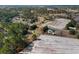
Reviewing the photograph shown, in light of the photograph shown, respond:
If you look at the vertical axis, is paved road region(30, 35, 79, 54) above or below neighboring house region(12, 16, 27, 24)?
below

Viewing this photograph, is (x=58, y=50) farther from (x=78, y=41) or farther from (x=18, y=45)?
(x=18, y=45)

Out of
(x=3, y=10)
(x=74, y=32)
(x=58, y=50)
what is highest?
(x=3, y=10)

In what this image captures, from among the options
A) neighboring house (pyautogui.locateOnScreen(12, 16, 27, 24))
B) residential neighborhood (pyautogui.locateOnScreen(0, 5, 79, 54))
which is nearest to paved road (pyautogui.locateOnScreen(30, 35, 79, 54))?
residential neighborhood (pyautogui.locateOnScreen(0, 5, 79, 54))

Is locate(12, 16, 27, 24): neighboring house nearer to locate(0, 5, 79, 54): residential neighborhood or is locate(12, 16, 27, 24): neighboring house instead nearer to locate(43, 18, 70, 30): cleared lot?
locate(0, 5, 79, 54): residential neighborhood

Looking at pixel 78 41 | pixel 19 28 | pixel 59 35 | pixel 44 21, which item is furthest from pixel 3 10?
pixel 78 41

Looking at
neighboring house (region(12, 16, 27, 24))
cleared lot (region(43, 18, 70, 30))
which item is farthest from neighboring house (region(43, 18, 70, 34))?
neighboring house (region(12, 16, 27, 24))

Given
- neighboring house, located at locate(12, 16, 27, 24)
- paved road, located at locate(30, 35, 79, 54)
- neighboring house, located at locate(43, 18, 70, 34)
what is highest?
neighboring house, located at locate(12, 16, 27, 24)

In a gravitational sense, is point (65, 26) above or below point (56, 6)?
below

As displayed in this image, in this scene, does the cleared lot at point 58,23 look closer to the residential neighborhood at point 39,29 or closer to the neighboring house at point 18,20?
the residential neighborhood at point 39,29
